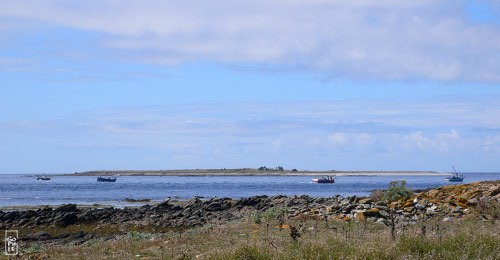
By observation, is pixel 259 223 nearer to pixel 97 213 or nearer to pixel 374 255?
pixel 374 255

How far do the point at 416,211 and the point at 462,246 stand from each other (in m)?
8.91

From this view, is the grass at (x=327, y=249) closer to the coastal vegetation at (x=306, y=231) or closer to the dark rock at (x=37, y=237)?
the coastal vegetation at (x=306, y=231)

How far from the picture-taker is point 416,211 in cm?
2052

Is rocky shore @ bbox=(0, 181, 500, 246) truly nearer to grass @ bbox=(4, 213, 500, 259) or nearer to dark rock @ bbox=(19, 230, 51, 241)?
dark rock @ bbox=(19, 230, 51, 241)

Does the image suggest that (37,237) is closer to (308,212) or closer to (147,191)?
(308,212)

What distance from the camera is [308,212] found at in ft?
73.6

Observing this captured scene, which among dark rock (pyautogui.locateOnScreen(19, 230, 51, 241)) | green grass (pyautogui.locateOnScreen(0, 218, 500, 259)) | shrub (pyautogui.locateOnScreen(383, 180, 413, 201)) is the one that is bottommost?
dark rock (pyautogui.locateOnScreen(19, 230, 51, 241))

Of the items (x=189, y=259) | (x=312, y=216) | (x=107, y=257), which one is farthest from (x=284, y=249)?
(x=312, y=216)

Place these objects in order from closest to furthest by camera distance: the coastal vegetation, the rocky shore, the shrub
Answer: the coastal vegetation → the rocky shore → the shrub

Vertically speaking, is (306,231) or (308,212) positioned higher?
(308,212)

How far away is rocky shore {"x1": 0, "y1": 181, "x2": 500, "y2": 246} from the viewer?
64.5 ft

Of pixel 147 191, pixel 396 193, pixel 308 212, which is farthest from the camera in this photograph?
pixel 147 191

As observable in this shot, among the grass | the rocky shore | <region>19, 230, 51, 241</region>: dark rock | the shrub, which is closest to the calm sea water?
the rocky shore

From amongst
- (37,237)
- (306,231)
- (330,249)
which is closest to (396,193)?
(306,231)
